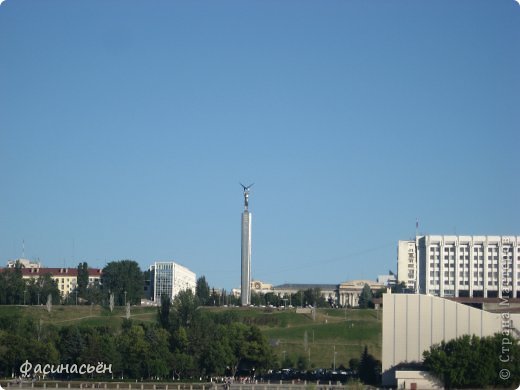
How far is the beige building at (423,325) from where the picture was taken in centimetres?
6225

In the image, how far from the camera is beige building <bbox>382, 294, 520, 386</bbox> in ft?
204

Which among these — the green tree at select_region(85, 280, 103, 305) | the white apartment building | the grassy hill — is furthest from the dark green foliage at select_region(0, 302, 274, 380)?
the white apartment building

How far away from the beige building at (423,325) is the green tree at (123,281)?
211 ft

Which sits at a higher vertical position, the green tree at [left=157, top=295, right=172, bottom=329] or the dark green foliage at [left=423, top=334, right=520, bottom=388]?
the green tree at [left=157, top=295, right=172, bottom=329]

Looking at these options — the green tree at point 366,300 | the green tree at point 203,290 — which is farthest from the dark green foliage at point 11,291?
the green tree at point 366,300

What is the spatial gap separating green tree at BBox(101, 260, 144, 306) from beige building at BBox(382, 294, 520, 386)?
2532 inches

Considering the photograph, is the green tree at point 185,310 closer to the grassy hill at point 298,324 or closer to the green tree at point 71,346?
the green tree at point 71,346

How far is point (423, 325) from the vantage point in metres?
62.8

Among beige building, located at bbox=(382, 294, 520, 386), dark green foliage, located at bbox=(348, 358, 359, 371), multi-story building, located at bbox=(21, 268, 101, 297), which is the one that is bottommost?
dark green foliage, located at bbox=(348, 358, 359, 371)

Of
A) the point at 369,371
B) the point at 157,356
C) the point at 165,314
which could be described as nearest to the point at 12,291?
the point at 165,314

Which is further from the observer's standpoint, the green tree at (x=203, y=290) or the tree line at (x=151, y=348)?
the green tree at (x=203, y=290)

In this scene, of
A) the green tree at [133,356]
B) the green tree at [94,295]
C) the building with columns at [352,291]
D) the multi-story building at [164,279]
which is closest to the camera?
the green tree at [133,356]

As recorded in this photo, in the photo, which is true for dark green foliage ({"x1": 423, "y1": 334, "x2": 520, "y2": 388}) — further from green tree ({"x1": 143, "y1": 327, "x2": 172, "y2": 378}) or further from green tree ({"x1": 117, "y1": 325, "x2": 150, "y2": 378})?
green tree ({"x1": 117, "y1": 325, "x2": 150, "y2": 378})

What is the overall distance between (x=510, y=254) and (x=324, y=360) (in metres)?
50.5
